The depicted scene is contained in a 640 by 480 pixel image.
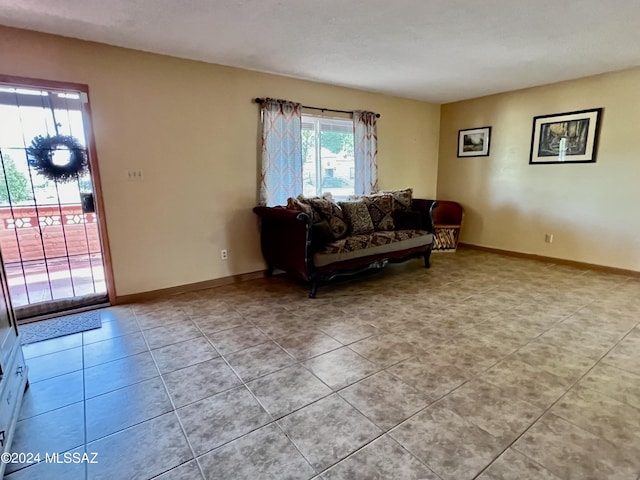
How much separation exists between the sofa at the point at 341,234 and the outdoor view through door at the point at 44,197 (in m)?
1.69

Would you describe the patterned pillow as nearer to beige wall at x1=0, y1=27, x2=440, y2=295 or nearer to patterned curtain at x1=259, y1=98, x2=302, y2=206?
patterned curtain at x1=259, y1=98, x2=302, y2=206

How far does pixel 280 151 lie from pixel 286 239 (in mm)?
1111

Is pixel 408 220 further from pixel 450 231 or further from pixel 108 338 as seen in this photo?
pixel 108 338

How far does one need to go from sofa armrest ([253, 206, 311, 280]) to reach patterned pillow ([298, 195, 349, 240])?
36 cm

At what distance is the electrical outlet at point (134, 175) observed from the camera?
3128mm

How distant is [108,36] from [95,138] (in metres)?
0.83

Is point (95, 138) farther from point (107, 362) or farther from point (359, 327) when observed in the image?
point (359, 327)

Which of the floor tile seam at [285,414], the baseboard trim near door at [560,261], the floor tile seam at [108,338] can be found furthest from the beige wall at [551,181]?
the floor tile seam at [108,338]

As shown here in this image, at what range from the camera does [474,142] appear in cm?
515

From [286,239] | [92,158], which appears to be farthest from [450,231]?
[92,158]

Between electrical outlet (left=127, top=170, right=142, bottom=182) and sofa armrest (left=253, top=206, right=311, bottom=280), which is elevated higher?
electrical outlet (left=127, top=170, right=142, bottom=182)

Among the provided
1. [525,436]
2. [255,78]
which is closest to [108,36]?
[255,78]

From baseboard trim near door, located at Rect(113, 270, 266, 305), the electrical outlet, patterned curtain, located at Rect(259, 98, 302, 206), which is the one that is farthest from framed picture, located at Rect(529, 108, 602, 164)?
the electrical outlet

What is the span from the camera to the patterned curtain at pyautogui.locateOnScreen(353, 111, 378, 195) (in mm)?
4543
